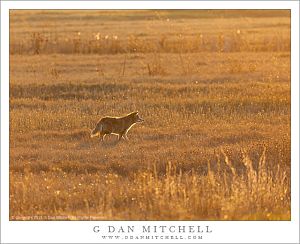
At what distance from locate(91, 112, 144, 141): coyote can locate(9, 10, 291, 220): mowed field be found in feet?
0.68

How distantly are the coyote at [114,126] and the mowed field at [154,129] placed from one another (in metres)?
0.21

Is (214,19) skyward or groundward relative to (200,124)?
skyward

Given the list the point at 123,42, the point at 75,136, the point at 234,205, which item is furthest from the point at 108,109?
the point at 123,42

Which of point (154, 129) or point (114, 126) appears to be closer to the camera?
point (114, 126)

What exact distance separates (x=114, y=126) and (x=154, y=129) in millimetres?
930

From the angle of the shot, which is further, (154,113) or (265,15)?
(265,15)

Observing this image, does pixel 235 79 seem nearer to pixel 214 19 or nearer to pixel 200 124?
pixel 200 124

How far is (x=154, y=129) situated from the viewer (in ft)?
43.2

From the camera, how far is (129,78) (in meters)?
17.9

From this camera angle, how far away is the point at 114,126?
12508 mm

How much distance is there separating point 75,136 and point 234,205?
4325 mm

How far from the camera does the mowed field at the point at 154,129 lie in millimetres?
9539

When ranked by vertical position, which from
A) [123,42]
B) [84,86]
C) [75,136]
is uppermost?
[123,42]

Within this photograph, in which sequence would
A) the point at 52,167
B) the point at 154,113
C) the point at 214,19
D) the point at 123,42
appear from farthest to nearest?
A: 1. the point at 214,19
2. the point at 123,42
3. the point at 154,113
4. the point at 52,167
